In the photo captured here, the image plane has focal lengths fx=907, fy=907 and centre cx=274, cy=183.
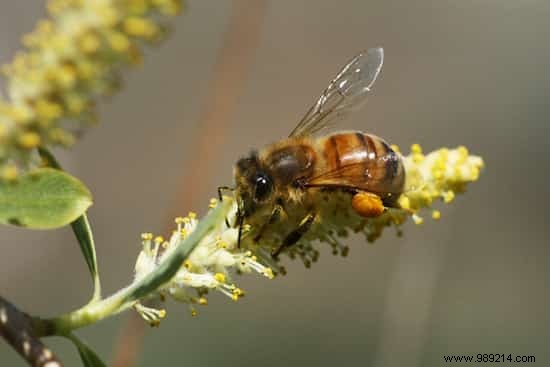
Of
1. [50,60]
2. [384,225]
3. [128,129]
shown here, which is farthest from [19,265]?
[50,60]

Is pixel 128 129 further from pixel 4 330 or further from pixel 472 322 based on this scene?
pixel 4 330

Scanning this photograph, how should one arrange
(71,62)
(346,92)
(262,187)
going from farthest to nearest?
1. (346,92)
2. (262,187)
3. (71,62)

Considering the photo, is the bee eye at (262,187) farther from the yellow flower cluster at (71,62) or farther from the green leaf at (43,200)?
the yellow flower cluster at (71,62)

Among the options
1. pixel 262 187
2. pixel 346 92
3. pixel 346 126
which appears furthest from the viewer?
pixel 346 126

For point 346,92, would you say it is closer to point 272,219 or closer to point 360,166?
point 360,166

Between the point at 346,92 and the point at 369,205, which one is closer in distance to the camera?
the point at 369,205

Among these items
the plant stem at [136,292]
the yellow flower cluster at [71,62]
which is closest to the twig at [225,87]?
the plant stem at [136,292]

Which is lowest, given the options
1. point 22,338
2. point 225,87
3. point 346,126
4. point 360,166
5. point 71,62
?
point 346,126

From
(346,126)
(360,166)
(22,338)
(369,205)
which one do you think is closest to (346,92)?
(360,166)
